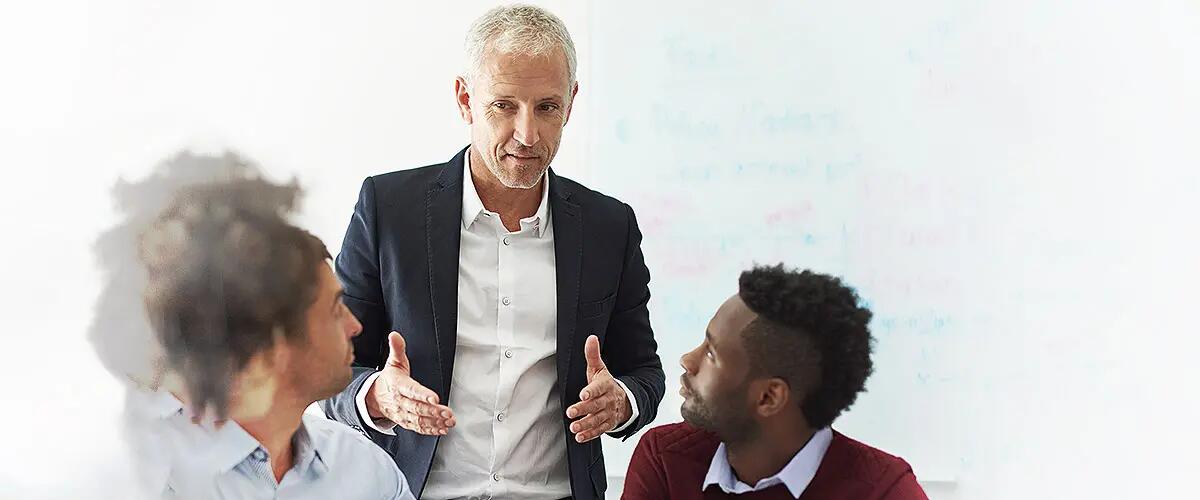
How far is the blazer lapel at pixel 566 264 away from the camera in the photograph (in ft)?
5.30

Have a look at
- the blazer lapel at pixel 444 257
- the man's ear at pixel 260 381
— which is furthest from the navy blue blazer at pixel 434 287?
the man's ear at pixel 260 381

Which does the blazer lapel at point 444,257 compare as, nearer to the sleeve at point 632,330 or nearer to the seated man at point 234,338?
the sleeve at point 632,330

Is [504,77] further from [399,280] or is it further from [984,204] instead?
[984,204]

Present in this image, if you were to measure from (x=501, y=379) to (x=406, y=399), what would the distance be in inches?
8.8

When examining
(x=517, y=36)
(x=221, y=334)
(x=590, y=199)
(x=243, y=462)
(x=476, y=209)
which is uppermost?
(x=517, y=36)

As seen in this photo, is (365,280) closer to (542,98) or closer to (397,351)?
(397,351)

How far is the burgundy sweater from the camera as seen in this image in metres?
1.26

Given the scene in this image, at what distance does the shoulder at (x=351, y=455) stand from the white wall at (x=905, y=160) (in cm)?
130

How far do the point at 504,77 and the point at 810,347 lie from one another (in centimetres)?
61

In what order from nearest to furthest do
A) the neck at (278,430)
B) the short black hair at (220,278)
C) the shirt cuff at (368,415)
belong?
1. the short black hair at (220,278)
2. the neck at (278,430)
3. the shirt cuff at (368,415)

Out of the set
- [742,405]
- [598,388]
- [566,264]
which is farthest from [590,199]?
[742,405]

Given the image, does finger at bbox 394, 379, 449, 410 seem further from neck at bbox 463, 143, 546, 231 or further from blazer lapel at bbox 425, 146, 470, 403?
neck at bbox 463, 143, 546, 231

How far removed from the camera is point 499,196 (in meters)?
1.69

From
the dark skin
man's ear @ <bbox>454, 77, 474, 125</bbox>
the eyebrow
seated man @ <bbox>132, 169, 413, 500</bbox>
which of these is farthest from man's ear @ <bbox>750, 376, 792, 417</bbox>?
man's ear @ <bbox>454, 77, 474, 125</bbox>
